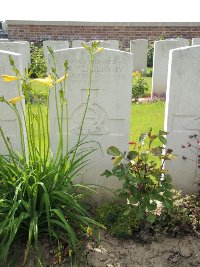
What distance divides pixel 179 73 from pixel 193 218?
136 cm

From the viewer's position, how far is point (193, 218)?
2828mm

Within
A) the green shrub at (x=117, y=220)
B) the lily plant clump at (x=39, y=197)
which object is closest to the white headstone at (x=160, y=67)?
the green shrub at (x=117, y=220)

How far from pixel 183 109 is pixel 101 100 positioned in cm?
82

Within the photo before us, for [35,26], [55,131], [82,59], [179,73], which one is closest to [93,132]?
[55,131]

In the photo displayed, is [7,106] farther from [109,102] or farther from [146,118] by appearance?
[146,118]

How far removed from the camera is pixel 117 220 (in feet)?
9.24

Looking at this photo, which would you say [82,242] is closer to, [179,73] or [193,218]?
[193,218]

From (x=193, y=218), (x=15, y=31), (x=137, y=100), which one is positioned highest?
(x=15, y=31)

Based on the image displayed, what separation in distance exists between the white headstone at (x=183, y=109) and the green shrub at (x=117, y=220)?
2.45 ft

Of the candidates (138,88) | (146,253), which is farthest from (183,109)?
(138,88)

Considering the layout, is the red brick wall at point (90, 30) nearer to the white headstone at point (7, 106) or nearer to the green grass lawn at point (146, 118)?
the green grass lawn at point (146, 118)

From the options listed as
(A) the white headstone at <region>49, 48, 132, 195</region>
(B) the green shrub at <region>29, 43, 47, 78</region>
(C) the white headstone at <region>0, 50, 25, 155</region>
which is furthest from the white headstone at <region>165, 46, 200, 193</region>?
(B) the green shrub at <region>29, 43, 47, 78</region>

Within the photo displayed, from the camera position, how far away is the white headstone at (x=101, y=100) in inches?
111

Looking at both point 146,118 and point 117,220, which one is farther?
point 146,118
